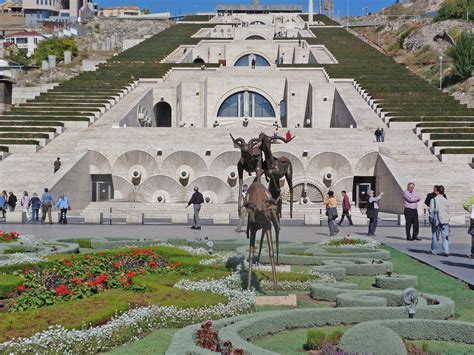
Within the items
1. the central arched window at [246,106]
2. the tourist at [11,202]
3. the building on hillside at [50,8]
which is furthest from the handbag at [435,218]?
the building on hillside at [50,8]

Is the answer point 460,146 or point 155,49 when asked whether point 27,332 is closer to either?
point 460,146

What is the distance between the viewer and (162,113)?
53844 mm

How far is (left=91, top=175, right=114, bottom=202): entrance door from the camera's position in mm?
33000

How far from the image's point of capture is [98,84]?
50.9 meters

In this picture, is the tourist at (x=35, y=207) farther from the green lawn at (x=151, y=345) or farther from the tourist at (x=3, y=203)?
the green lawn at (x=151, y=345)

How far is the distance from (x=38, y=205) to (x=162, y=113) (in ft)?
93.7

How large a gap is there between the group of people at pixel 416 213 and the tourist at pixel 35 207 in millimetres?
10218

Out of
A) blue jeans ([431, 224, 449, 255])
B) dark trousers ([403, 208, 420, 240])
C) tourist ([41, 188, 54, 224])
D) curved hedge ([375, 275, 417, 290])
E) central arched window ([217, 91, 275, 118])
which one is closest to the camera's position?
curved hedge ([375, 275, 417, 290])

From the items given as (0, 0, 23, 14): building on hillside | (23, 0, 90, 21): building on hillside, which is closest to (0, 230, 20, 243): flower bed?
(23, 0, 90, 21): building on hillside

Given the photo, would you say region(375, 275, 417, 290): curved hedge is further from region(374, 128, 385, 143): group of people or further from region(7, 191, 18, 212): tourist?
region(374, 128, 385, 143): group of people

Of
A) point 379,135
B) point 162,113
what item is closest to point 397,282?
point 379,135

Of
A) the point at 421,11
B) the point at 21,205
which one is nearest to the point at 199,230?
the point at 21,205

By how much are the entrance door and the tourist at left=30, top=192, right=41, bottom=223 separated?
22.7ft

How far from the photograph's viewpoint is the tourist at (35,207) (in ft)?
84.3
